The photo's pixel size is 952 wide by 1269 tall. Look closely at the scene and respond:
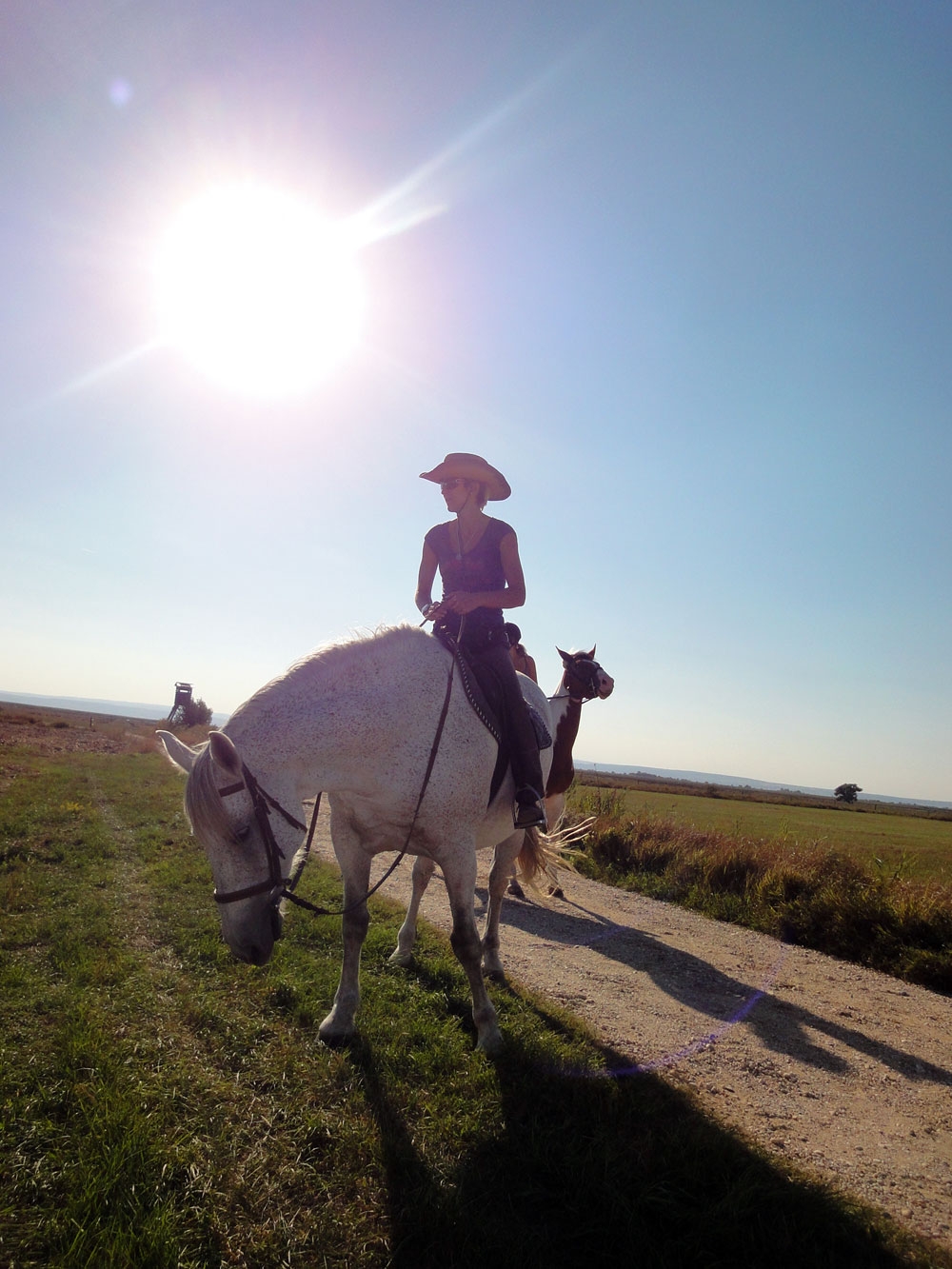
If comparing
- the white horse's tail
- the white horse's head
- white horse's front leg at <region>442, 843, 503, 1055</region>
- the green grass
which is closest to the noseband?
the white horse's head

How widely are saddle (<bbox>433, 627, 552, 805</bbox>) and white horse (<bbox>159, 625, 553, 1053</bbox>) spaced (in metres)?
0.05

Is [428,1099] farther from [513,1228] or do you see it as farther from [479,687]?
[479,687]

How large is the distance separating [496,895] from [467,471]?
3.76 meters

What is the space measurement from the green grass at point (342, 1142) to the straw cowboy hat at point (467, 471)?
4.01m

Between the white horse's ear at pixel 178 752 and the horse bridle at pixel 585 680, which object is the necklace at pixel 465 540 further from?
the horse bridle at pixel 585 680

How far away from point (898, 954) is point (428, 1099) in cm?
615

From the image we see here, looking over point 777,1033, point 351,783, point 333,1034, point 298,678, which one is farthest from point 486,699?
point 777,1033

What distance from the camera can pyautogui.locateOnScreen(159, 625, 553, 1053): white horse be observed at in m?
3.44

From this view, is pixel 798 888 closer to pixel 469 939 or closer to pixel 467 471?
pixel 469 939

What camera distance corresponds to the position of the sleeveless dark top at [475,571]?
187 inches

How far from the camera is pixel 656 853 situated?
1150 centimetres

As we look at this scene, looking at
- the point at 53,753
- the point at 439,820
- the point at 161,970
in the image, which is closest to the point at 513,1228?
the point at 439,820

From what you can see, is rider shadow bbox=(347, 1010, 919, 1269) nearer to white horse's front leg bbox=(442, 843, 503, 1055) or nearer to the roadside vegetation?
white horse's front leg bbox=(442, 843, 503, 1055)

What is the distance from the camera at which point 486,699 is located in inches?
178
